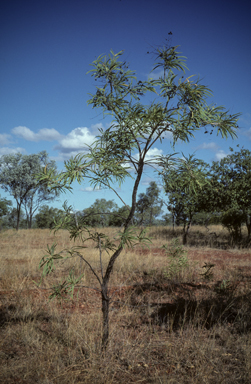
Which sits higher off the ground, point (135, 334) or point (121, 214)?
point (121, 214)

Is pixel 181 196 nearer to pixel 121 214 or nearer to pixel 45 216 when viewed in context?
pixel 121 214

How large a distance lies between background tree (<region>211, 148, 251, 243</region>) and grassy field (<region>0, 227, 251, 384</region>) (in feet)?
24.0

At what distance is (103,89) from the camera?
304cm

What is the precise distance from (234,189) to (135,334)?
442 inches

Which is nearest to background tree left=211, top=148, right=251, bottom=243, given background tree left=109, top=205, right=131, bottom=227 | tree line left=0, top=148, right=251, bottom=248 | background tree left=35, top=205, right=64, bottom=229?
tree line left=0, top=148, right=251, bottom=248

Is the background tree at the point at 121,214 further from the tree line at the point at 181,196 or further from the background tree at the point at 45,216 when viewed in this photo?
the background tree at the point at 45,216

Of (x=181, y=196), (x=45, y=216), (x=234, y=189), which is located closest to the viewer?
(x=181, y=196)

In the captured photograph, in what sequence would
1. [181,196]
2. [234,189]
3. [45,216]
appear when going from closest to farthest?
[181,196], [234,189], [45,216]

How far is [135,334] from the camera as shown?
4027 mm

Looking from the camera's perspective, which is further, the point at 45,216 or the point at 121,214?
the point at 45,216

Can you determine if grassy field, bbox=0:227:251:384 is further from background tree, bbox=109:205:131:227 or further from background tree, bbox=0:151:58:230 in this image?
background tree, bbox=0:151:58:230

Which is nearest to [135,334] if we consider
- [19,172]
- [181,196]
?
[181,196]

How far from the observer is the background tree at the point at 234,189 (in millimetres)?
13398

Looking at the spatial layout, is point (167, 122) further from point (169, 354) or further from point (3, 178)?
point (3, 178)
